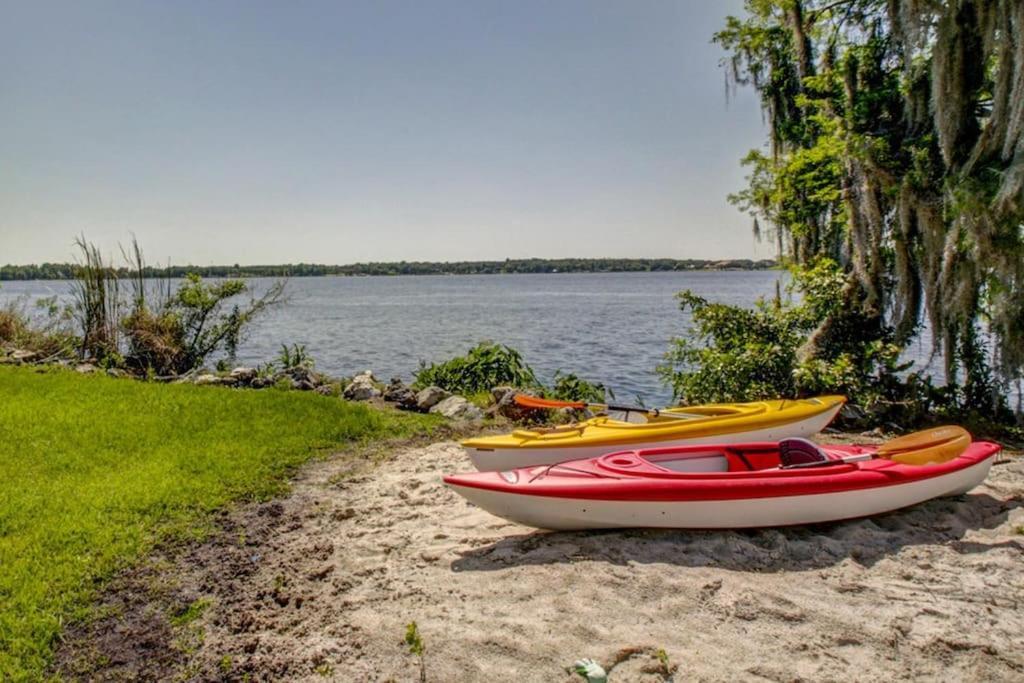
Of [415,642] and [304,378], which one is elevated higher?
[304,378]

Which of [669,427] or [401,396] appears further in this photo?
[401,396]

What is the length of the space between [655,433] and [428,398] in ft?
15.5

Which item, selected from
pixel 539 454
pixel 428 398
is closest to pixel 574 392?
pixel 428 398

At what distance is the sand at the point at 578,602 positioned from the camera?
3260mm

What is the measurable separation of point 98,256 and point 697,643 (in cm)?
1431

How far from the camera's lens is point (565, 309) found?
124 ft

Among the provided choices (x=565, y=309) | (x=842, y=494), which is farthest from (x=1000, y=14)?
(x=565, y=309)

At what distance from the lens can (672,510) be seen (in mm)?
4469

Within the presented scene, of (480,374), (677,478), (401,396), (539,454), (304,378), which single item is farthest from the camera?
(480,374)

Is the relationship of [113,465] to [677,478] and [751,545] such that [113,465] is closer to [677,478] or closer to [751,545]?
[677,478]

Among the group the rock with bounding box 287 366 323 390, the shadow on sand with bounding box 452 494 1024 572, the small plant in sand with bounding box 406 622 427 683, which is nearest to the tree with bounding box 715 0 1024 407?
the shadow on sand with bounding box 452 494 1024 572

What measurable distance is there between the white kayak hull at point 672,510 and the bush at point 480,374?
686 cm

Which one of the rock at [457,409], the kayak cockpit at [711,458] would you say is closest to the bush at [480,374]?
the rock at [457,409]

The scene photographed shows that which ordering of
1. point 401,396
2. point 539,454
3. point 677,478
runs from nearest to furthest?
point 677,478
point 539,454
point 401,396
